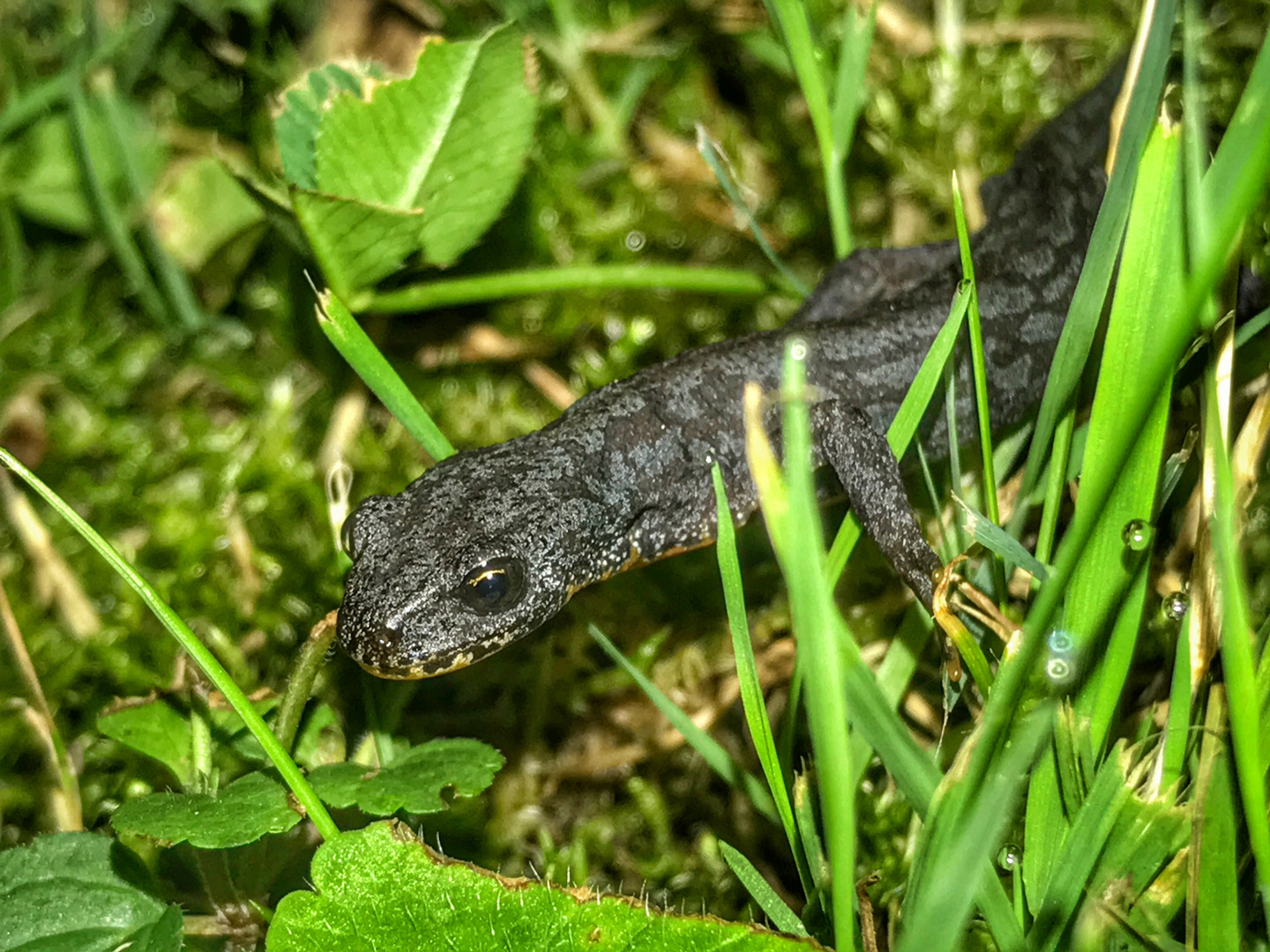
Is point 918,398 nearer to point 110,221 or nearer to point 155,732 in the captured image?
point 155,732

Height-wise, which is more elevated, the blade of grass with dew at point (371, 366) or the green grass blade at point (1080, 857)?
the blade of grass with dew at point (371, 366)

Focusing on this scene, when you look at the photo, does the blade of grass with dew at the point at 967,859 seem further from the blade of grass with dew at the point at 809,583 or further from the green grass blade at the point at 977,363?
the green grass blade at the point at 977,363

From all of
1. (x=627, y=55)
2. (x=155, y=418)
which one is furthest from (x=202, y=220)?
(x=627, y=55)

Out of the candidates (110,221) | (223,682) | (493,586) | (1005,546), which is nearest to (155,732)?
(223,682)

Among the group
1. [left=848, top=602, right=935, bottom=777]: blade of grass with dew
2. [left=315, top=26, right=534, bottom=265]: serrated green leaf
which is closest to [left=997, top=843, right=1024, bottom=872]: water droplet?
[left=848, top=602, right=935, bottom=777]: blade of grass with dew

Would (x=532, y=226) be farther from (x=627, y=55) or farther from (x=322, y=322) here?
(x=322, y=322)

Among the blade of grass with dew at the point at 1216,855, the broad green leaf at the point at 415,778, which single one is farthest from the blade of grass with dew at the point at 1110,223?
A: the broad green leaf at the point at 415,778

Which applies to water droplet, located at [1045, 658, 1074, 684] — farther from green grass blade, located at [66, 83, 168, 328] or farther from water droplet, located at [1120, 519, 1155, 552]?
green grass blade, located at [66, 83, 168, 328]
